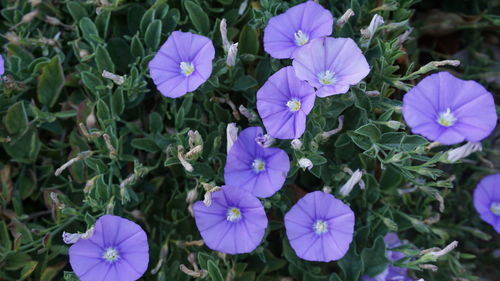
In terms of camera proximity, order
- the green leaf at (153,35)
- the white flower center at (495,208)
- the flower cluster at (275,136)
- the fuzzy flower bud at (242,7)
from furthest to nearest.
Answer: the white flower center at (495,208), the fuzzy flower bud at (242,7), the green leaf at (153,35), the flower cluster at (275,136)

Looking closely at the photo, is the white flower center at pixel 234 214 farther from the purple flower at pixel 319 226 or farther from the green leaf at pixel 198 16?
the green leaf at pixel 198 16

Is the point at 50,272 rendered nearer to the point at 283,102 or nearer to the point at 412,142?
the point at 283,102

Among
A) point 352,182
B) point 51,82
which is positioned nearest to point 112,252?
point 51,82

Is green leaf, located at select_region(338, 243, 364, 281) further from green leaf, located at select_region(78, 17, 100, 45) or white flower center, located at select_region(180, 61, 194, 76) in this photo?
green leaf, located at select_region(78, 17, 100, 45)

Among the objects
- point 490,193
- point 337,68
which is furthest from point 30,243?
point 490,193

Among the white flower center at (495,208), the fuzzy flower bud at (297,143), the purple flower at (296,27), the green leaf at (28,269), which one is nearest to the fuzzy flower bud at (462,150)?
the fuzzy flower bud at (297,143)
